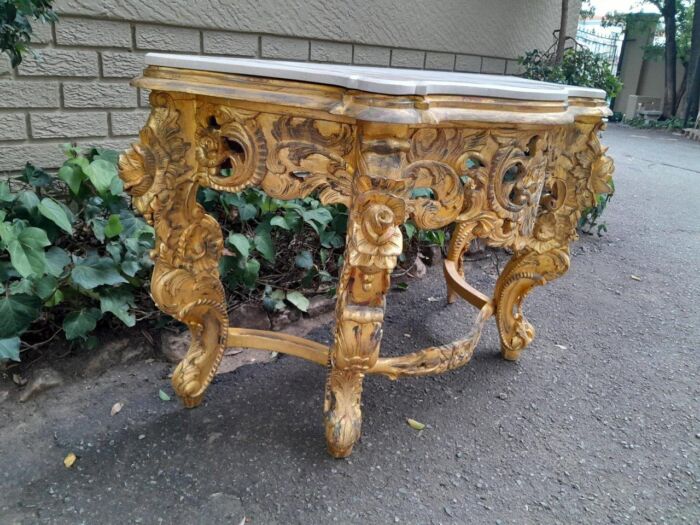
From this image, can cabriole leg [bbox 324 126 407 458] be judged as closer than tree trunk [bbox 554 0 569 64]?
Yes

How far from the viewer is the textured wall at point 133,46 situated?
234 cm

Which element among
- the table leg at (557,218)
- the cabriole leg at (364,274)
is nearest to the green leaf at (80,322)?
the cabriole leg at (364,274)

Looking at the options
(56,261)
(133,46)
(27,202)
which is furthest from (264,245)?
(133,46)

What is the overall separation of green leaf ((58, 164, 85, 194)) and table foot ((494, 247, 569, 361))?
5.28 feet

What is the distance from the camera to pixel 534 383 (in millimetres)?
2023

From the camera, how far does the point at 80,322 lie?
5.82 feet

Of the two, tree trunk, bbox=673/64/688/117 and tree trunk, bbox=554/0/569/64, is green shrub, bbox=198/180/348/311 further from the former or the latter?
tree trunk, bbox=673/64/688/117

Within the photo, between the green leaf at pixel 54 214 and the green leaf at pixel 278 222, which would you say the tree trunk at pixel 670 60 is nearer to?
the green leaf at pixel 278 222

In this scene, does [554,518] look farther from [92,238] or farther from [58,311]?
[92,238]

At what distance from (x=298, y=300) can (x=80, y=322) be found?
0.83 metres

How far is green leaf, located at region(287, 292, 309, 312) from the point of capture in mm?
2260

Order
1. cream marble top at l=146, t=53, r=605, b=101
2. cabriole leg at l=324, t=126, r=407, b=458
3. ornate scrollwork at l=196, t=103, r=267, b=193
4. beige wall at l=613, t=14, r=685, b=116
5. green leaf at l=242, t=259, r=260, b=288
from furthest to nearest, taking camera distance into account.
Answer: beige wall at l=613, t=14, r=685, b=116 < green leaf at l=242, t=259, r=260, b=288 < ornate scrollwork at l=196, t=103, r=267, b=193 < cabriole leg at l=324, t=126, r=407, b=458 < cream marble top at l=146, t=53, r=605, b=101

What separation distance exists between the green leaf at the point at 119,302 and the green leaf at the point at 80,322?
1.6 inches

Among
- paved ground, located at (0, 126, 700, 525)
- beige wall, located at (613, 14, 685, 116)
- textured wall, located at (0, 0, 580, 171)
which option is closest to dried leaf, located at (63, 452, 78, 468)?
paved ground, located at (0, 126, 700, 525)
